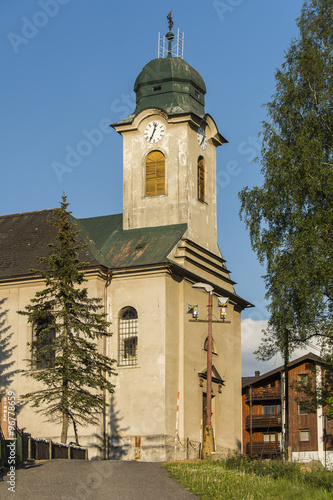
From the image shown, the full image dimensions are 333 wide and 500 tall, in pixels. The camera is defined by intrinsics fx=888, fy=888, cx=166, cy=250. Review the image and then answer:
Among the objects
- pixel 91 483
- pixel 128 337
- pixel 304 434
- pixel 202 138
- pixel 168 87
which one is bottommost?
pixel 304 434

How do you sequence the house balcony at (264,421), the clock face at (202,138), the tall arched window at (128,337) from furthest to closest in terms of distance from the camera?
the house balcony at (264,421), the clock face at (202,138), the tall arched window at (128,337)

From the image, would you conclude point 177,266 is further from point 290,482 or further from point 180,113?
point 290,482

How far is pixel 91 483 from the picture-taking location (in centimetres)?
2367

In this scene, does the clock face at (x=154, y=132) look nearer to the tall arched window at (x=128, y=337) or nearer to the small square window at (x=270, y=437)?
the tall arched window at (x=128, y=337)

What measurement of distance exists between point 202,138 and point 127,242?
7243 mm

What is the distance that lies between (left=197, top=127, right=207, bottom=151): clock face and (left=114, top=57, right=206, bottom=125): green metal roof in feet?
2.56

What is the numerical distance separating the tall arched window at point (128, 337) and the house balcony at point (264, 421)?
26.0 meters

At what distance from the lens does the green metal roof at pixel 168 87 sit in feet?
149

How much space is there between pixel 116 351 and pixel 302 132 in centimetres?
1418

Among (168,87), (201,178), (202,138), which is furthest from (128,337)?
(168,87)

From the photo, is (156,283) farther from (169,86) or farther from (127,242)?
(169,86)

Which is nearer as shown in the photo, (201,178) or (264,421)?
(201,178)

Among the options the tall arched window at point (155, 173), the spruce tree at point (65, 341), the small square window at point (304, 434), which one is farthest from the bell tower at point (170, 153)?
the small square window at point (304, 434)

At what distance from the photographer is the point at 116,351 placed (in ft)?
131
